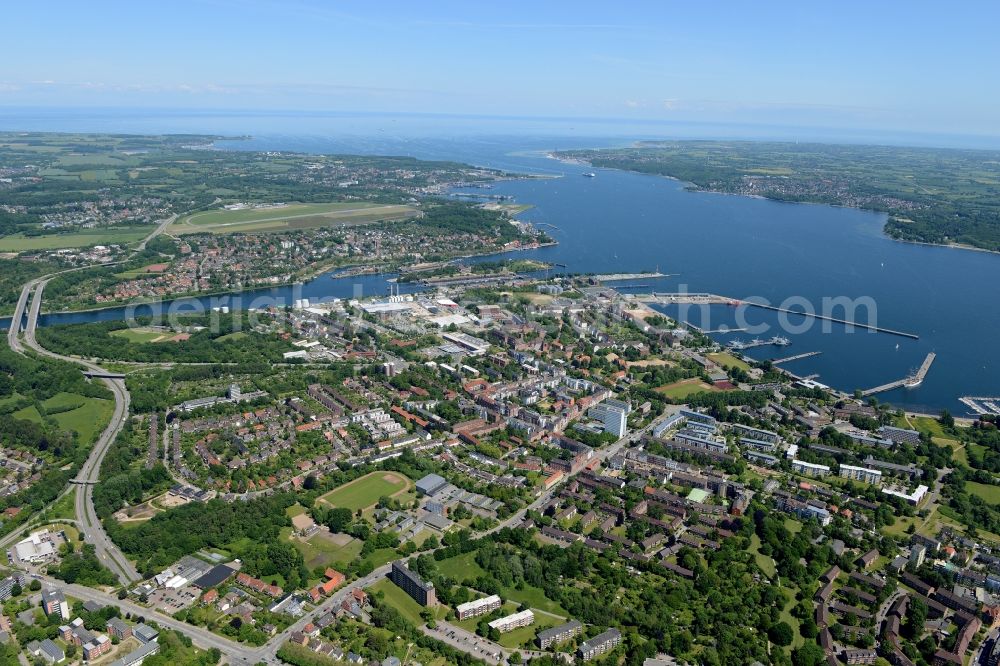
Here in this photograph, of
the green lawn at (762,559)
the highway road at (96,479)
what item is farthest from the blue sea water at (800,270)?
the green lawn at (762,559)

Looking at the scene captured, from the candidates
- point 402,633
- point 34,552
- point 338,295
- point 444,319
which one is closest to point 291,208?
point 338,295

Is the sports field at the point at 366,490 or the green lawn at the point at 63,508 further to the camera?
the sports field at the point at 366,490

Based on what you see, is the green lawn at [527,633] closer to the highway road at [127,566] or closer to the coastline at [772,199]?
the highway road at [127,566]

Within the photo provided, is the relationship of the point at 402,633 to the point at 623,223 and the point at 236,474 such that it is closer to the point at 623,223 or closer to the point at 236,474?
the point at 236,474

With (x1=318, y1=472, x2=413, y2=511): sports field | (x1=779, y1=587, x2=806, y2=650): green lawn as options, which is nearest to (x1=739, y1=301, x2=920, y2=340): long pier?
(x1=779, y1=587, x2=806, y2=650): green lawn

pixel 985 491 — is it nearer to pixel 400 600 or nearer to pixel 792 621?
pixel 792 621

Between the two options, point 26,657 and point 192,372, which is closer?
point 26,657
